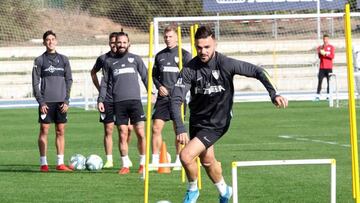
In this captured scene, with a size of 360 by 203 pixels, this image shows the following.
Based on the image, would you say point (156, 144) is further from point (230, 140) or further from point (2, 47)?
point (2, 47)

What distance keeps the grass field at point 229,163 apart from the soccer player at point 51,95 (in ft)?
1.79

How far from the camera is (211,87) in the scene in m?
11.0

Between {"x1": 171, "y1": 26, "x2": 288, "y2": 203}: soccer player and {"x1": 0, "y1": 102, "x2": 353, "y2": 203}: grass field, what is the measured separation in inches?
41.0

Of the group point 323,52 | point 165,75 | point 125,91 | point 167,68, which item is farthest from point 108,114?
point 323,52

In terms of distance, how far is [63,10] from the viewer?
44219 millimetres

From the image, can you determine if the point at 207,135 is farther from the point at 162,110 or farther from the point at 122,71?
the point at 122,71

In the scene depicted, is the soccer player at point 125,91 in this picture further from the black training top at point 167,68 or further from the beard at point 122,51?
the black training top at point 167,68

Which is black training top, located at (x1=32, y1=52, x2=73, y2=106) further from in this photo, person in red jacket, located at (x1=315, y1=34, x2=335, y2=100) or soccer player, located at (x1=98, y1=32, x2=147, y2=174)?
person in red jacket, located at (x1=315, y1=34, x2=335, y2=100)

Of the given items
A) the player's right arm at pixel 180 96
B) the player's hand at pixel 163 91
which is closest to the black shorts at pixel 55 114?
the player's hand at pixel 163 91

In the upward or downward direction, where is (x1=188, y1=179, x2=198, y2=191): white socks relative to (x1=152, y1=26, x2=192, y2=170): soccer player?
downward

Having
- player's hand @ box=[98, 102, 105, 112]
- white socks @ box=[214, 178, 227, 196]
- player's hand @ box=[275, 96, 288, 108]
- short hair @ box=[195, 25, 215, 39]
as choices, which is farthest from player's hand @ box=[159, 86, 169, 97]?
player's hand @ box=[275, 96, 288, 108]

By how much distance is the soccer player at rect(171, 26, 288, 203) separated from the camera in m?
10.7

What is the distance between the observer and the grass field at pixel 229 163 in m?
12.9

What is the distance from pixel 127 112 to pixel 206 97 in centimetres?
480
